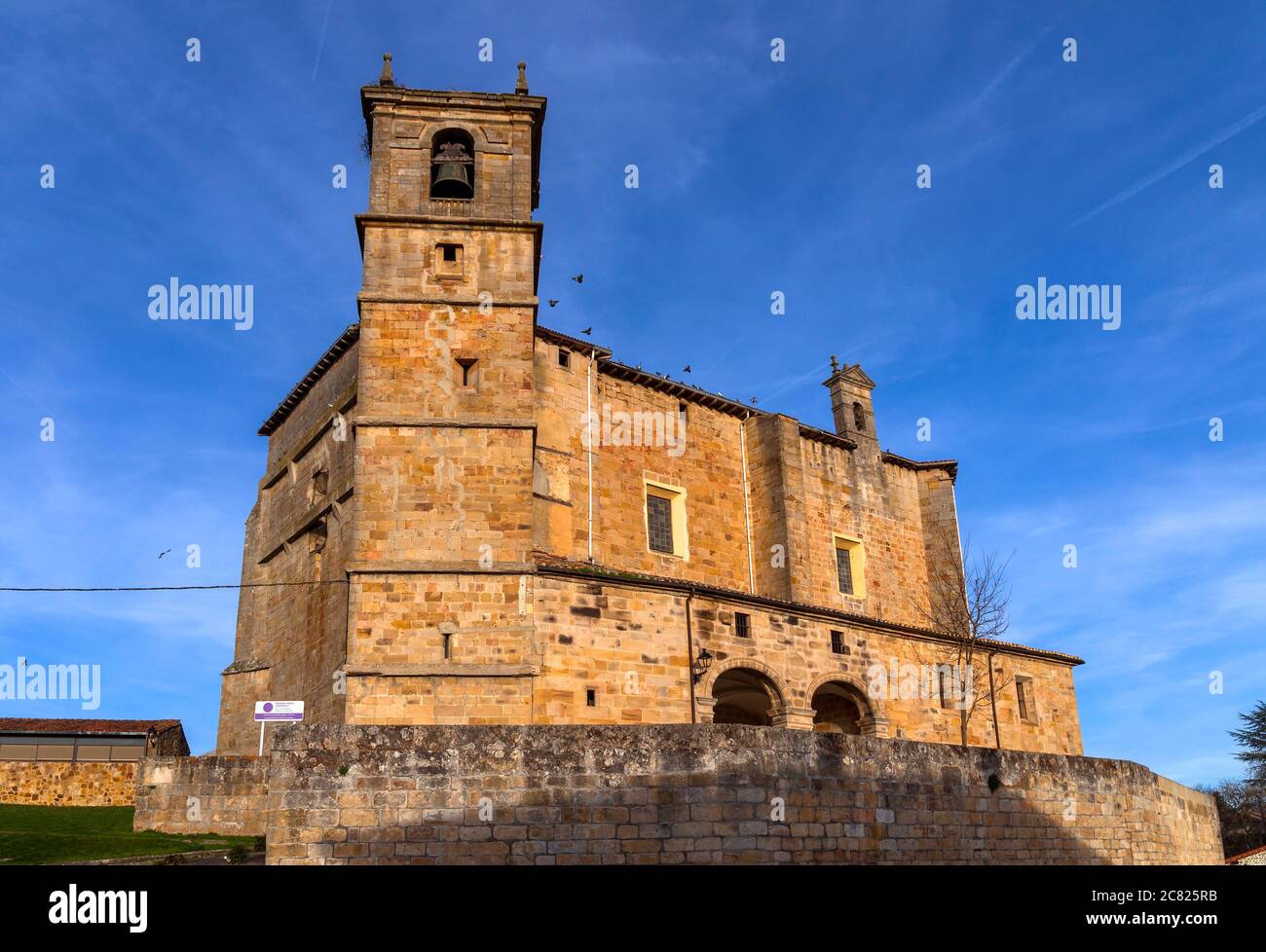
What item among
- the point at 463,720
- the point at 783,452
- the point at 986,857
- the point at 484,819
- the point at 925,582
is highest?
the point at 783,452

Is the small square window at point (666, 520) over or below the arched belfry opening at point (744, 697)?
over

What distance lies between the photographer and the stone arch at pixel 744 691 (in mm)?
24156

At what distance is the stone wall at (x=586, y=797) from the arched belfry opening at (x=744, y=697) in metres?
9.32

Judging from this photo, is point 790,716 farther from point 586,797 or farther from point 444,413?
point 586,797

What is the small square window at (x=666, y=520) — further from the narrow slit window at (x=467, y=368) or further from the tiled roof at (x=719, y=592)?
the narrow slit window at (x=467, y=368)

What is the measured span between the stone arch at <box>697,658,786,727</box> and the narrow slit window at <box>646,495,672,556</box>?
4894mm

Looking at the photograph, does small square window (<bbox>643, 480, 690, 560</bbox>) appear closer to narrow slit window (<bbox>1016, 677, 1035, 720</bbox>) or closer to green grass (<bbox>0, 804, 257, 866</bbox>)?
narrow slit window (<bbox>1016, 677, 1035, 720</bbox>)

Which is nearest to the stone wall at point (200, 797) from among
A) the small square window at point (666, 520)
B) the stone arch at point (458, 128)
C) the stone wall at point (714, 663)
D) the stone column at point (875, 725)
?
the stone wall at point (714, 663)

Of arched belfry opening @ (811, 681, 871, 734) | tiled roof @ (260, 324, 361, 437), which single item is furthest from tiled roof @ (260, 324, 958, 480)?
arched belfry opening @ (811, 681, 871, 734)

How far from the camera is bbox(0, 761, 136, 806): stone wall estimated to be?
1127 inches

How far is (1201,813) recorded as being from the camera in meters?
22.4
